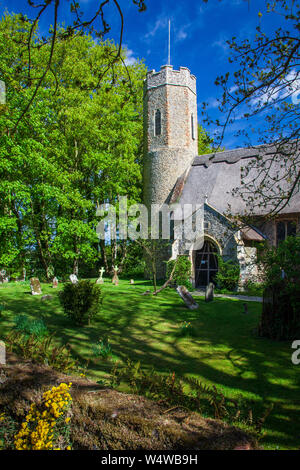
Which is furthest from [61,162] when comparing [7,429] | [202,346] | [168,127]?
[7,429]

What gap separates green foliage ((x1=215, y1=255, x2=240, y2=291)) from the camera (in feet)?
54.2

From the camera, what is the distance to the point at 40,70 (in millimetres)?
19547

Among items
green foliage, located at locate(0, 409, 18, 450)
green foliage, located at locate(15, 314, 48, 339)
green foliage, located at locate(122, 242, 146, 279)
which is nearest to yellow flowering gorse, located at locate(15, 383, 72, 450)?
green foliage, located at locate(0, 409, 18, 450)

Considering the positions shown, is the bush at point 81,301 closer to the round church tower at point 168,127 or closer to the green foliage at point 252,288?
the green foliage at point 252,288

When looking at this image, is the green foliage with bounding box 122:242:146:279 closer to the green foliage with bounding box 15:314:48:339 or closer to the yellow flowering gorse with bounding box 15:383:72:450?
the green foliage with bounding box 15:314:48:339

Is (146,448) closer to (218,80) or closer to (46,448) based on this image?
(46,448)

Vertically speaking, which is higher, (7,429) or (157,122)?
(157,122)

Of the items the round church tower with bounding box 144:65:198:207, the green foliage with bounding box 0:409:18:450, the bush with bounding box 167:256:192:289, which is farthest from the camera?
the round church tower with bounding box 144:65:198:207

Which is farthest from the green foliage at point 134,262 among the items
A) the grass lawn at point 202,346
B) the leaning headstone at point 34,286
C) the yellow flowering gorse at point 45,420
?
the yellow flowering gorse at point 45,420

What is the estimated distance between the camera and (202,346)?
7434 mm

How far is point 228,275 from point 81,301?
32.3ft

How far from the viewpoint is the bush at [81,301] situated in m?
9.01

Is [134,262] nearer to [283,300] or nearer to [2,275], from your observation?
[2,275]

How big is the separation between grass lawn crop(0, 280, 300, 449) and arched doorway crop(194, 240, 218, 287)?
21.4ft
